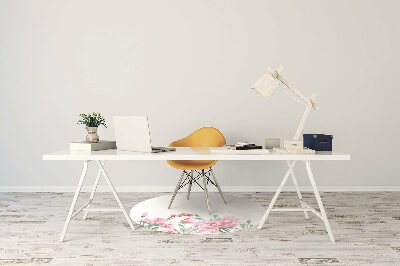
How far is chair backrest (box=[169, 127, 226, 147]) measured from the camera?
429cm

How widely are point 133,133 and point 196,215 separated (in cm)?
110

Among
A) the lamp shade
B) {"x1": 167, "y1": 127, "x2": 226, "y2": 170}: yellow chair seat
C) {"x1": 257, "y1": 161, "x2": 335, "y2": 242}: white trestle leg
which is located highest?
the lamp shade

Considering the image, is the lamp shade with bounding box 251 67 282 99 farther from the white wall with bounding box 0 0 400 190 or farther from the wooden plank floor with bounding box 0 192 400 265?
the white wall with bounding box 0 0 400 190

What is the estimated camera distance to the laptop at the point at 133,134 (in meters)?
2.91

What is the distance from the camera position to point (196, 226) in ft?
10.9

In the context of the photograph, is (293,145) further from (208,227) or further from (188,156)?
(208,227)

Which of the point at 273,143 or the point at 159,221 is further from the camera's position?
the point at 159,221


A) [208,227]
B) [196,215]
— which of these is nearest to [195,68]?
[196,215]

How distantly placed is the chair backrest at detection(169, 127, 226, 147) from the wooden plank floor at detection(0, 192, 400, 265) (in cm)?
101

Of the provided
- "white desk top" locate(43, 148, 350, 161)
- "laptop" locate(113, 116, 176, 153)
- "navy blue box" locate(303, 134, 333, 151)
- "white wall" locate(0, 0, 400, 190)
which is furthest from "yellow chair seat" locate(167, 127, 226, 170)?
"white desk top" locate(43, 148, 350, 161)

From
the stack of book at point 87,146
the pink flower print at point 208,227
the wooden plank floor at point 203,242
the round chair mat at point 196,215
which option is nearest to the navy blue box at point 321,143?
the wooden plank floor at point 203,242

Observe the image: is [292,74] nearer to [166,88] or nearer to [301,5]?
[301,5]

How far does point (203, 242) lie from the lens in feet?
9.71

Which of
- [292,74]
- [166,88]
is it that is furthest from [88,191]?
[292,74]
